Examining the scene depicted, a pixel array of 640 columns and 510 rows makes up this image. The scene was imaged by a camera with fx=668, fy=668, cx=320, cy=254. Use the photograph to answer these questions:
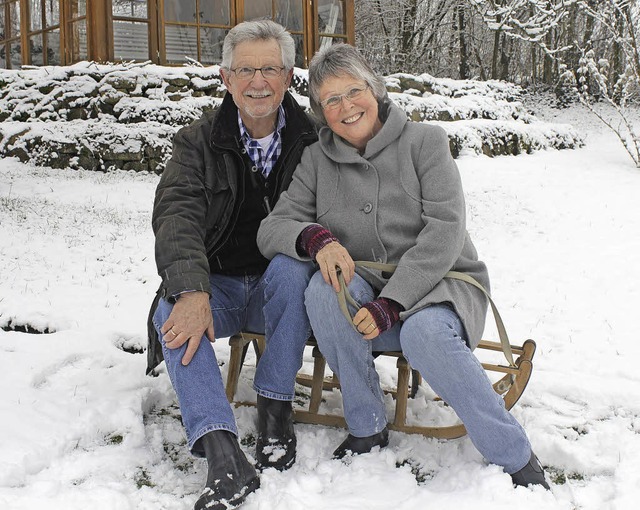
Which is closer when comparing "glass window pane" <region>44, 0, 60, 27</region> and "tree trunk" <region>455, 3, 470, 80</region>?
"glass window pane" <region>44, 0, 60, 27</region>

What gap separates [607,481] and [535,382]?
2.85ft

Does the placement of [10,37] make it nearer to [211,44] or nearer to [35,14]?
[35,14]

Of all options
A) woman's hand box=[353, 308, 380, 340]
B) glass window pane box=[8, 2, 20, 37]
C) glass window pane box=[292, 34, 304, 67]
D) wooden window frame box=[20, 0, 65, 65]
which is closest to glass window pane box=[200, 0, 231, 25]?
glass window pane box=[292, 34, 304, 67]

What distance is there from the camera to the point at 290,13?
35.7 feet

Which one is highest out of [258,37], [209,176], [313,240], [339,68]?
[258,37]

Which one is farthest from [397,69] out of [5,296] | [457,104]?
[5,296]

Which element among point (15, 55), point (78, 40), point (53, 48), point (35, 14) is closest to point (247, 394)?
point (78, 40)

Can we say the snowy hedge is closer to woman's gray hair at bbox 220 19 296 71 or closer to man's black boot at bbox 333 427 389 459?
woman's gray hair at bbox 220 19 296 71

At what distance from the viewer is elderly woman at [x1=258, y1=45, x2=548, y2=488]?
86.5 inches

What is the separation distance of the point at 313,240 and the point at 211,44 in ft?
28.9

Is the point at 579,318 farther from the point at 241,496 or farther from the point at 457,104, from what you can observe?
the point at 457,104

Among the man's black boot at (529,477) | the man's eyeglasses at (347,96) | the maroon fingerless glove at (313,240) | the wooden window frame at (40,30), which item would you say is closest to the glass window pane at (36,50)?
the wooden window frame at (40,30)

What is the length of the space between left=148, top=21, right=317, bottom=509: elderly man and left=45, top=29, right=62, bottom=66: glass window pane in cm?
901

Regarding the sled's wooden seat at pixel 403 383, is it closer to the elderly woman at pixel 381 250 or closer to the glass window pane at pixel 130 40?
the elderly woman at pixel 381 250
